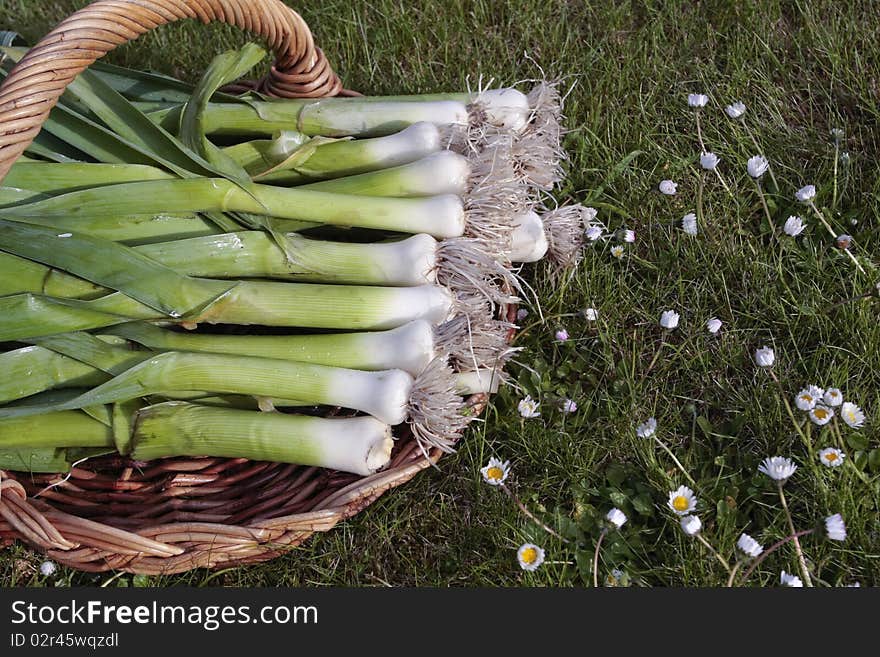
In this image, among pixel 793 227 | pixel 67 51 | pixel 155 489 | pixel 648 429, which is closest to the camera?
pixel 67 51

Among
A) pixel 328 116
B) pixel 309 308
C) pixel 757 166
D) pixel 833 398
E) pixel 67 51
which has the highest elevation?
pixel 67 51

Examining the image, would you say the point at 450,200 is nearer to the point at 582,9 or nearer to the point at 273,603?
the point at 273,603

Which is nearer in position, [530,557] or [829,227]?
[530,557]

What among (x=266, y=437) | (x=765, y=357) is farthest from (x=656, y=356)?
(x=266, y=437)

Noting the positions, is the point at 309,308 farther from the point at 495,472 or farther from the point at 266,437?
the point at 495,472

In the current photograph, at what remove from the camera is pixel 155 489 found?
1725 mm

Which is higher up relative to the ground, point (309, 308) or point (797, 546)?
point (309, 308)

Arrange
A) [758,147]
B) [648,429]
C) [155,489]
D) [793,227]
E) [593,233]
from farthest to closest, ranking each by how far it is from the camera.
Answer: [758,147] < [593,233] < [793,227] < [155,489] < [648,429]

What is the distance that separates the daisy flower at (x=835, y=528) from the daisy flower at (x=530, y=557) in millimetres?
459

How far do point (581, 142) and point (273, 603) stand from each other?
4.39ft

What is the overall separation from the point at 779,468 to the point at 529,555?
440 millimetres

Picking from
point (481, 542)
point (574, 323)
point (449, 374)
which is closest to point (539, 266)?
point (574, 323)

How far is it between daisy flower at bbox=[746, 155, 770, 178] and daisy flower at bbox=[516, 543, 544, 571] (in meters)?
0.99

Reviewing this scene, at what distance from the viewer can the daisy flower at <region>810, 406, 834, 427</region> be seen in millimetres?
1560
